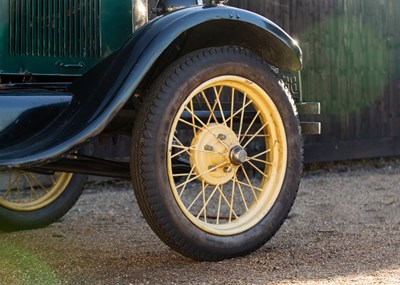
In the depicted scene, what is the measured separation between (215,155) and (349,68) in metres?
5.16

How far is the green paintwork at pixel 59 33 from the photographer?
408cm

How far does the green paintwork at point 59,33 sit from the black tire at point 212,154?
1.95 feet

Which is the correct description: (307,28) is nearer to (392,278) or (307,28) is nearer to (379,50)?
(379,50)

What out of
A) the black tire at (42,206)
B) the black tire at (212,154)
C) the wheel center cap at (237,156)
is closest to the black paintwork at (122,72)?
the black tire at (212,154)

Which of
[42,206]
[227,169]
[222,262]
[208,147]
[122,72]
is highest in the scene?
[122,72]

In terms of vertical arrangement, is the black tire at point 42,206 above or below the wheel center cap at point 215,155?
below

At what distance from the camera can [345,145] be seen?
340 inches

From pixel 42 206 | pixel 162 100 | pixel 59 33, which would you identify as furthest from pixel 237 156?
pixel 42 206

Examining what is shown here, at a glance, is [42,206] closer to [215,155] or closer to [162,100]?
[215,155]

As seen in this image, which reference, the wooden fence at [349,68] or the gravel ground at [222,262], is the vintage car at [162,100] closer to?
the gravel ground at [222,262]

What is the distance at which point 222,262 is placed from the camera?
3.68 meters

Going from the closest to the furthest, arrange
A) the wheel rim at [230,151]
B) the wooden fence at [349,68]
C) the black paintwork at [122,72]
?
the black paintwork at [122,72]
the wheel rim at [230,151]
the wooden fence at [349,68]

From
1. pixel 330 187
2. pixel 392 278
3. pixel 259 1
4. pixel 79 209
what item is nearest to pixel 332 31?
pixel 259 1

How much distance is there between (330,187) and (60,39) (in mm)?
3562
